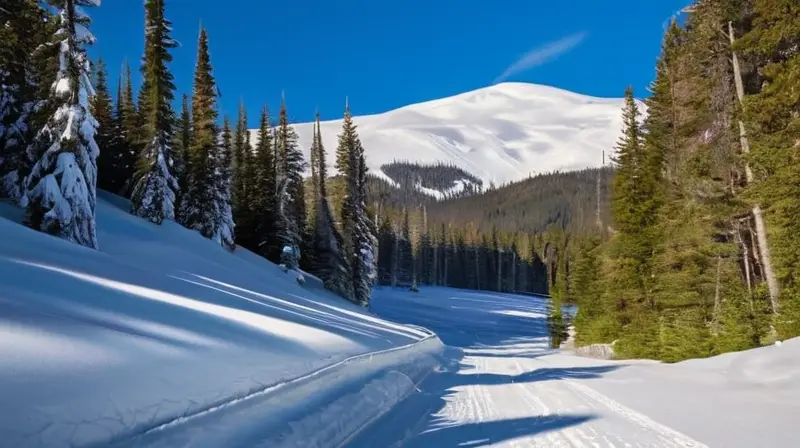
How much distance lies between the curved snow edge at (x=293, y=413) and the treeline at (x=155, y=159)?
46.0 feet

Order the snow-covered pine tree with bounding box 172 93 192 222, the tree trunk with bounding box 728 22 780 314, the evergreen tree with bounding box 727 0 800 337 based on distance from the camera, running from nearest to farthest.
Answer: the evergreen tree with bounding box 727 0 800 337 → the tree trunk with bounding box 728 22 780 314 → the snow-covered pine tree with bounding box 172 93 192 222

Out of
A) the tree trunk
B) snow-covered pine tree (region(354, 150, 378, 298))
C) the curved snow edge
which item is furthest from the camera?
snow-covered pine tree (region(354, 150, 378, 298))

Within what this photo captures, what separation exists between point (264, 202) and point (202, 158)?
11101 mm

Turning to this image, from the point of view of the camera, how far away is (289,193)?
149 feet

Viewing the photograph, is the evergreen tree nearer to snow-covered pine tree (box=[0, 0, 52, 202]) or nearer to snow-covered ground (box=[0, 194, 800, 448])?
snow-covered ground (box=[0, 194, 800, 448])

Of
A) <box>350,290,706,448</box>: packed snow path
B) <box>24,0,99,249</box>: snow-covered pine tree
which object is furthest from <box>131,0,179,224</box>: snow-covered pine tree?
<box>350,290,706,448</box>: packed snow path

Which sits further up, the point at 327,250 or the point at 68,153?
the point at 68,153

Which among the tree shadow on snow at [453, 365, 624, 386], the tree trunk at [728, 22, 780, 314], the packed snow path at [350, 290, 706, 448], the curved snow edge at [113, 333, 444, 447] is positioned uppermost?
the tree trunk at [728, 22, 780, 314]

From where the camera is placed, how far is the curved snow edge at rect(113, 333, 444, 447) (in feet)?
17.8

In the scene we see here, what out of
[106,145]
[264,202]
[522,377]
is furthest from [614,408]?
[106,145]

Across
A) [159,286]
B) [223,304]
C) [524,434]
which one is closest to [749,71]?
[524,434]

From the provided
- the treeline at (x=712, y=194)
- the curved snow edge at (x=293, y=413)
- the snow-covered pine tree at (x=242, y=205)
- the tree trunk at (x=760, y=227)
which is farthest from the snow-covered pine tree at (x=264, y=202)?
the curved snow edge at (x=293, y=413)

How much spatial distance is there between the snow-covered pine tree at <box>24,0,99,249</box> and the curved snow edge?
13615mm

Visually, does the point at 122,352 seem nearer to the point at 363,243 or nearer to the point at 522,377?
the point at 522,377
